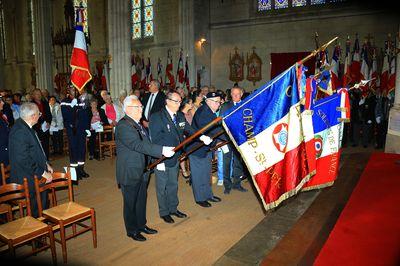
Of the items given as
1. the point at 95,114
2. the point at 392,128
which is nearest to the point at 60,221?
the point at 95,114

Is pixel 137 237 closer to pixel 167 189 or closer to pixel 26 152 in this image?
pixel 167 189

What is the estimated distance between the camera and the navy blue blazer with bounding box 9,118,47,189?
3883 mm

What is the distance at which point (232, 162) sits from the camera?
248 inches

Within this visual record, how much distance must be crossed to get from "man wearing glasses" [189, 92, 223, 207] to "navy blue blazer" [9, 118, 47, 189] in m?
2.35

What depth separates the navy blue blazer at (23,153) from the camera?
3.88m

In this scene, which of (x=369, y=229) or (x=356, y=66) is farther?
(x=356, y=66)

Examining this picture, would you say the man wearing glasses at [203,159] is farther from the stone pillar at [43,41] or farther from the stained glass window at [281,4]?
the stone pillar at [43,41]

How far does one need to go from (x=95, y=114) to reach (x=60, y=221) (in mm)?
5540

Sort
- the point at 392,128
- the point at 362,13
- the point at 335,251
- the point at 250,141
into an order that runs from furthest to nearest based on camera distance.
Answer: the point at 362,13
the point at 392,128
the point at 250,141
the point at 335,251

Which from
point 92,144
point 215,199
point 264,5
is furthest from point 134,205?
point 264,5

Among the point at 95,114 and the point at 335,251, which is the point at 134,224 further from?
the point at 95,114

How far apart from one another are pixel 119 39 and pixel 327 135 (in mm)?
8770

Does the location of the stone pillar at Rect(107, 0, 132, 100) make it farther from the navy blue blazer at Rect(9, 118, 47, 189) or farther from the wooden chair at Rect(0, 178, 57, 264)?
the wooden chair at Rect(0, 178, 57, 264)

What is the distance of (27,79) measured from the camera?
24688 mm
